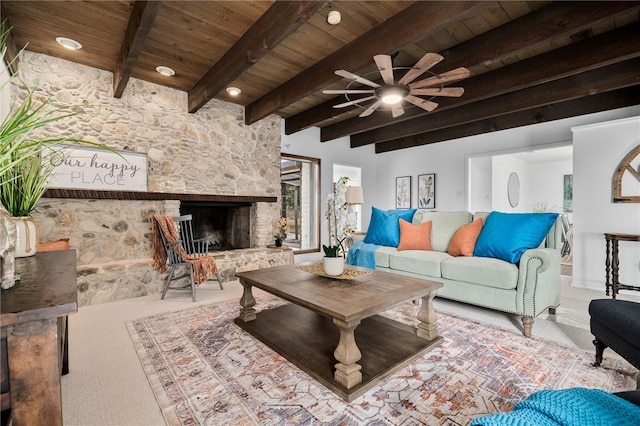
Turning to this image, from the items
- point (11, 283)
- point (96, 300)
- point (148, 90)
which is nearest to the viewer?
point (11, 283)

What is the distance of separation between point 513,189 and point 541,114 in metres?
2.80

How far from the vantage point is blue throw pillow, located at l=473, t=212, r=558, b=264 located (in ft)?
8.95

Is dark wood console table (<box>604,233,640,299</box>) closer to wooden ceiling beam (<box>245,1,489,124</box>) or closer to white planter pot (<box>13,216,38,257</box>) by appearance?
wooden ceiling beam (<box>245,1,489,124</box>)

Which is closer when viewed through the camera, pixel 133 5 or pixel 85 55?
pixel 133 5

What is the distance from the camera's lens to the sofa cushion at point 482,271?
2570 mm

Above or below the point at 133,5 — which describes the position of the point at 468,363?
below

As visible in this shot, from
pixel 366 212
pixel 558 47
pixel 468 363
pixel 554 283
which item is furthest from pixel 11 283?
pixel 366 212

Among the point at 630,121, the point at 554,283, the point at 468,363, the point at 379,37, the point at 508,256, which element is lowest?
the point at 468,363

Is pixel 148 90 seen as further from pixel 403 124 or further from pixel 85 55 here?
pixel 403 124

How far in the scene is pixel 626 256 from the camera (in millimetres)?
3646

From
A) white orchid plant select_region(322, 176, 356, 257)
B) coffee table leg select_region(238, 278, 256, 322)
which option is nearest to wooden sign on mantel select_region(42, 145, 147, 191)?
coffee table leg select_region(238, 278, 256, 322)

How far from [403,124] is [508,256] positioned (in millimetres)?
3414

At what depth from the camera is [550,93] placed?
374 cm

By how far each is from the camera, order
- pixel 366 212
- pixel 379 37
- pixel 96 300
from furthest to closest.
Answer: pixel 366 212, pixel 96 300, pixel 379 37
